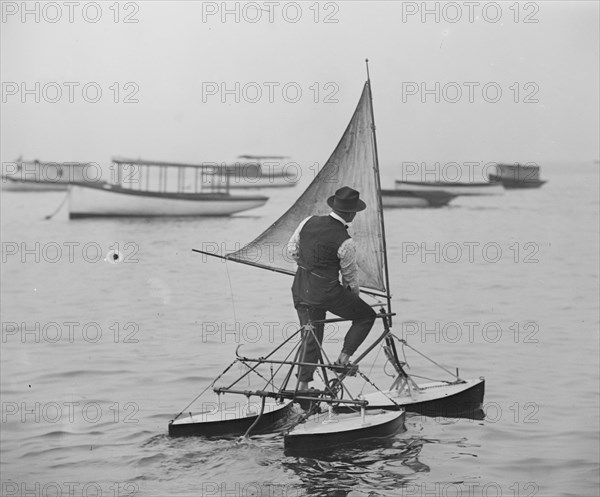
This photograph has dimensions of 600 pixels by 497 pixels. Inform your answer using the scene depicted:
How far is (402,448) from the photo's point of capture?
21.0 feet

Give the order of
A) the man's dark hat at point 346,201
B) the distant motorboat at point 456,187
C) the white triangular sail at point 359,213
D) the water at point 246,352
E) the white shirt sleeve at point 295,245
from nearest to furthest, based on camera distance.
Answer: the water at point 246,352
the man's dark hat at point 346,201
the white shirt sleeve at point 295,245
the white triangular sail at point 359,213
the distant motorboat at point 456,187

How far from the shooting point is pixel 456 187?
24.0 metres

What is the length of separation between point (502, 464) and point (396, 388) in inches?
43.6

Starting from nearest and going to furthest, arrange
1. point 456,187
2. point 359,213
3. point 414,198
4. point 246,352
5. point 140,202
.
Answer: point 359,213
point 246,352
point 140,202
point 414,198
point 456,187

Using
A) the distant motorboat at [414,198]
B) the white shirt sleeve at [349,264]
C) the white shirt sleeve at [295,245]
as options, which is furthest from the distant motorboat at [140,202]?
the white shirt sleeve at [349,264]

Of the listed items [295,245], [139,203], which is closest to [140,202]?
[139,203]

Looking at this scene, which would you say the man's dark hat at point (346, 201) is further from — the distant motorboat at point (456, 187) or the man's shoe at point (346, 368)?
the distant motorboat at point (456, 187)

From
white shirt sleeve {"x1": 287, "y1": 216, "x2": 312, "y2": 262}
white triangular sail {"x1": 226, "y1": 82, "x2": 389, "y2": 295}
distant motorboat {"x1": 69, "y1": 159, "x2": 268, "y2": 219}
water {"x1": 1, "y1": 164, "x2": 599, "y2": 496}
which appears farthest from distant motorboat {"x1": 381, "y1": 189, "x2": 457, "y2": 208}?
white shirt sleeve {"x1": 287, "y1": 216, "x2": 312, "y2": 262}

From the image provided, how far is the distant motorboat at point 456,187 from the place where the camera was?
2322 cm

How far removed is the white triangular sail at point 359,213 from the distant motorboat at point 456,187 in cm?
1586

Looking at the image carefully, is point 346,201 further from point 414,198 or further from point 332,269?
point 414,198

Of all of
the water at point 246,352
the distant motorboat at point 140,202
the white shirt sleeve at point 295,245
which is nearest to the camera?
the water at point 246,352

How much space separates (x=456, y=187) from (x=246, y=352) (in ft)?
50.1

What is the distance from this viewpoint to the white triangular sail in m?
6.98
